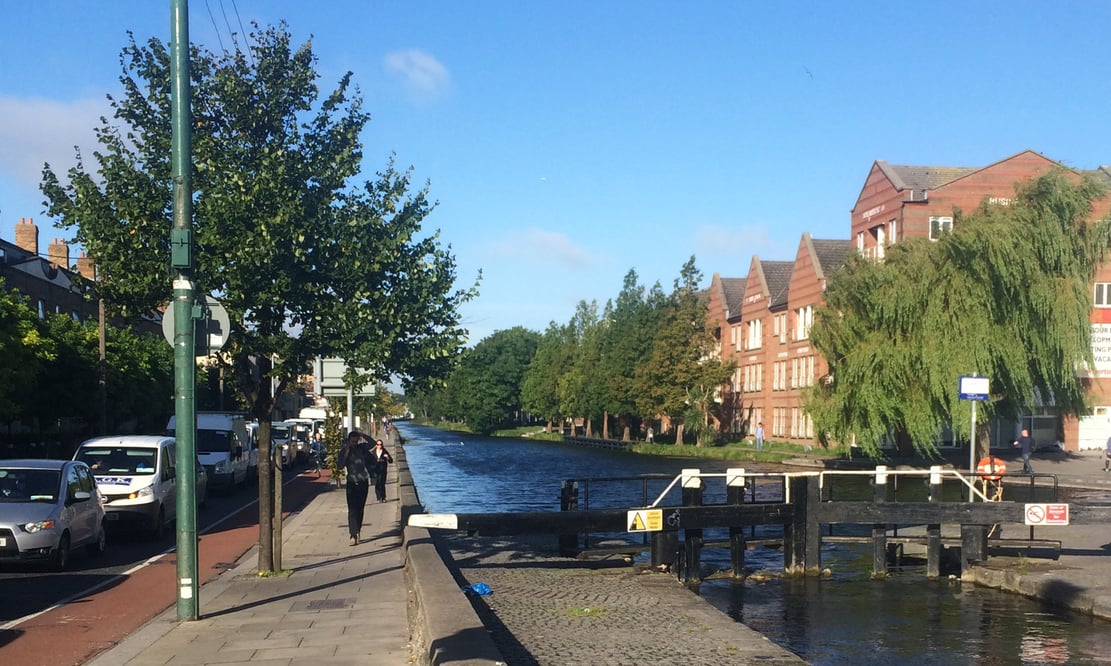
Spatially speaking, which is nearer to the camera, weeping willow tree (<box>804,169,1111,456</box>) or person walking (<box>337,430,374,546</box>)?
person walking (<box>337,430,374,546</box>)

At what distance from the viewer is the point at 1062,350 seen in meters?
36.8

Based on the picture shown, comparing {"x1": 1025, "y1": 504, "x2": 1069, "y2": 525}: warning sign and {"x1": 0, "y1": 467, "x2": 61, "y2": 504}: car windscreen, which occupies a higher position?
{"x1": 0, "y1": 467, "x2": 61, "y2": 504}: car windscreen

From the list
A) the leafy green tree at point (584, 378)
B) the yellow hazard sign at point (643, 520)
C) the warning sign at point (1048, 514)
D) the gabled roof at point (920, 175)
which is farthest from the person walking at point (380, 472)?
the leafy green tree at point (584, 378)

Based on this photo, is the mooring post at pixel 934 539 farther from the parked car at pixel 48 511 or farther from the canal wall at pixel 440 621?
the parked car at pixel 48 511

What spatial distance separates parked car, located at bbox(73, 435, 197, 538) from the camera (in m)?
19.5

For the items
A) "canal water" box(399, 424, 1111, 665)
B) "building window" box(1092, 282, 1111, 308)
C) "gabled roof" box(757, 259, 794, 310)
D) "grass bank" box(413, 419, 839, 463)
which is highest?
"gabled roof" box(757, 259, 794, 310)

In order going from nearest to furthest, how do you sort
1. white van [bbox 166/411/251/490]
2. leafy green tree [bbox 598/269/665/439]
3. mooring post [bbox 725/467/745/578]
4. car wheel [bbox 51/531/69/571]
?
car wheel [bbox 51/531/69/571], mooring post [bbox 725/467/745/578], white van [bbox 166/411/251/490], leafy green tree [bbox 598/269/665/439]

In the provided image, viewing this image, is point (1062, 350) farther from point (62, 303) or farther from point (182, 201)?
point (62, 303)

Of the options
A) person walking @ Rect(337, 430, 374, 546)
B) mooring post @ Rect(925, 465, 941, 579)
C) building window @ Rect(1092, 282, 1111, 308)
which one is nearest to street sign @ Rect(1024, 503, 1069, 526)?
mooring post @ Rect(925, 465, 941, 579)

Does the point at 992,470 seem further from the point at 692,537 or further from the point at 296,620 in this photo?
the point at 296,620

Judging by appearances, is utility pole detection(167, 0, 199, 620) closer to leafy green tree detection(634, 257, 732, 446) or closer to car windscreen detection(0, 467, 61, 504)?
car windscreen detection(0, 467, 61, 504)

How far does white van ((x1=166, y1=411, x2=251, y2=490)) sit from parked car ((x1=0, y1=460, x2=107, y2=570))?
45.2 ft

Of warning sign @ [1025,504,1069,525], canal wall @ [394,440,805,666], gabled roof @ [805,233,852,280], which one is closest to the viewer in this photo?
canal wall @ [394,440,805,666]

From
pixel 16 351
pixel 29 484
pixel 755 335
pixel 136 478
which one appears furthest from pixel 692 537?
pixel 755 335
